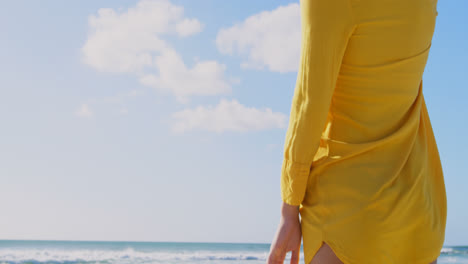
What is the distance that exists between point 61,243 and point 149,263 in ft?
25.9

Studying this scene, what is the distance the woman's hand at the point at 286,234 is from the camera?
1.14 metres

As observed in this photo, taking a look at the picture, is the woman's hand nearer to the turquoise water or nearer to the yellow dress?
the yellow dress

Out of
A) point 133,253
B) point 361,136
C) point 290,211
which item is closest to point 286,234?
point 290,211

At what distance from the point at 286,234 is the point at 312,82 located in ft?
1.20

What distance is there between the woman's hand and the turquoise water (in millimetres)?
16423

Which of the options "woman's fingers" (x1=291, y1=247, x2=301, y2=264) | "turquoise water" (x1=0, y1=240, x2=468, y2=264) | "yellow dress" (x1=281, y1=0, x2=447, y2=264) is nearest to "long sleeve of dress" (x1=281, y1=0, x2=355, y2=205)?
"yellow dress" (x1=281, y1=0, x2=447, y2=264)

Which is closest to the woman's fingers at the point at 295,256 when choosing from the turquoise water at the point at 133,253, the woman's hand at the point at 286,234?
the woman's hand at the point at 286,234

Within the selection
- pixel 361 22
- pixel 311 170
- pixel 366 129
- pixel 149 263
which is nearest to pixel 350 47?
pixel 361 22

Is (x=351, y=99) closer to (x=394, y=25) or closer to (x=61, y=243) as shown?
(x=394, y=25)

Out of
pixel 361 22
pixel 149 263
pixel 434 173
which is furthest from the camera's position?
pixel 149 263

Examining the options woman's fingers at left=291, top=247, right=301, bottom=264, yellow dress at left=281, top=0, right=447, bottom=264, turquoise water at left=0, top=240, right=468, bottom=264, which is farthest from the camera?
turquoise water at left=0, top=240, right=468, bottom=264

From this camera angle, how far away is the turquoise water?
1902 cm

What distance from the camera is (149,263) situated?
60.5ft

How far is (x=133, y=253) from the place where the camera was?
2077cm
